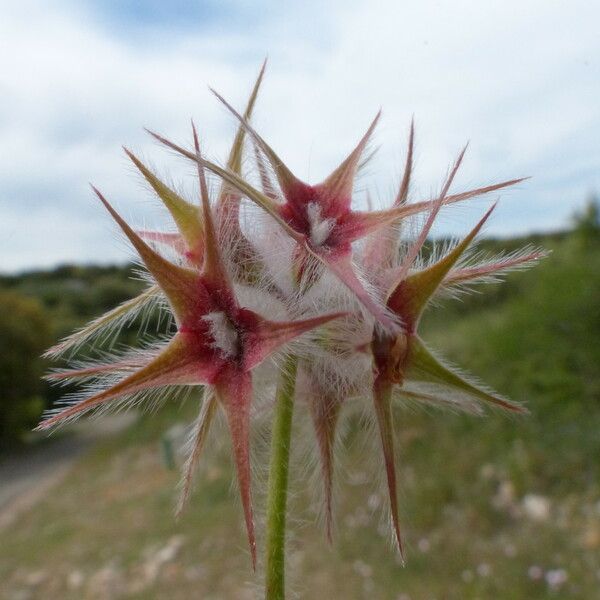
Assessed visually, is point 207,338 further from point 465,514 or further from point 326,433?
point 465,514

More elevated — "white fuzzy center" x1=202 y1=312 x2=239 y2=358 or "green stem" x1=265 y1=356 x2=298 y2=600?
"white fuzzy center" x1=202 y1=312 x2=239 y2=358

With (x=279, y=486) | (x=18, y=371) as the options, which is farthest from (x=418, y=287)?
(x=18, y=371)

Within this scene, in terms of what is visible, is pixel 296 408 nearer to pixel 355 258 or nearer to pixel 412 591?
pixel 355 258

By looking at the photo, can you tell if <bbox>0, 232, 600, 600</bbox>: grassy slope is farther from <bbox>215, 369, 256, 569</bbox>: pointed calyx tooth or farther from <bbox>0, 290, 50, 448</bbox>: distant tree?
<bbox>0, 290, 50, 448</bbox>: distant tree

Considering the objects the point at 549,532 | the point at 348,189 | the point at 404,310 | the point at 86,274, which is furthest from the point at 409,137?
the point at 86,274

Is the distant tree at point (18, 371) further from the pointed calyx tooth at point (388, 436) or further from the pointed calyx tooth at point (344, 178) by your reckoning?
the pointed calyx tooth at point (388, 436)

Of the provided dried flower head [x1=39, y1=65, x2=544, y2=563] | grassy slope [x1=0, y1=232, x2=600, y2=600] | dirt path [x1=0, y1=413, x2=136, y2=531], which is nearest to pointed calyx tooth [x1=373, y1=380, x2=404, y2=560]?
dried flower head [x1=39, y1=65, x2=544, y2=563]
